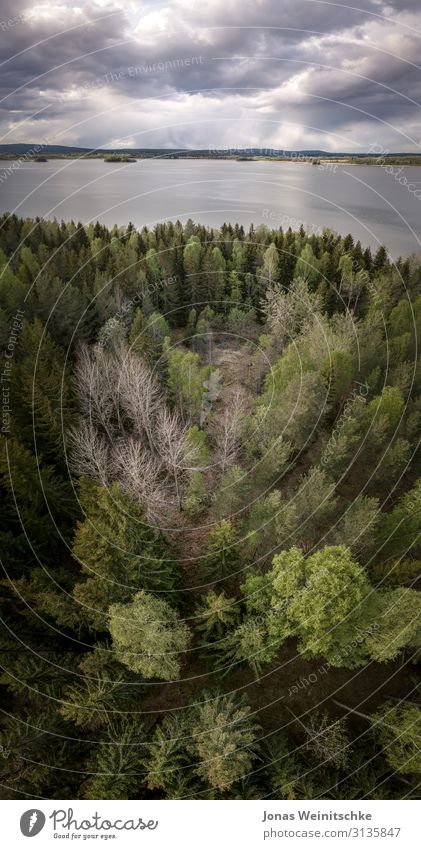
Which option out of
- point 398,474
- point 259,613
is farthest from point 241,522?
point 398,474

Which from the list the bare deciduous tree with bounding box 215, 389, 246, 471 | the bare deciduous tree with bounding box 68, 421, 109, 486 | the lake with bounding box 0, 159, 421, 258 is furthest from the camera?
the lake with bounding box 0, 159, 421, 258

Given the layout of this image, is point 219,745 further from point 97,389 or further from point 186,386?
point 186,386

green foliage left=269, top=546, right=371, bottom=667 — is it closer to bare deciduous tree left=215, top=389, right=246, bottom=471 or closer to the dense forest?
the dense forest

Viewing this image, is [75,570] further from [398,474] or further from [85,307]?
[85,307]

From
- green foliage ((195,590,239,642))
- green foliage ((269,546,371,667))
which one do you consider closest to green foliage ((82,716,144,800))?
green foliage ((195,590,239,642))

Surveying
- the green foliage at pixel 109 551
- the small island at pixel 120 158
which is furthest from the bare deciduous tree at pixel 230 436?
the small island at pixel 120 158

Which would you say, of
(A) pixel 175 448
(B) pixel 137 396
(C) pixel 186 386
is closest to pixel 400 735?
(A) pixel 175 448
